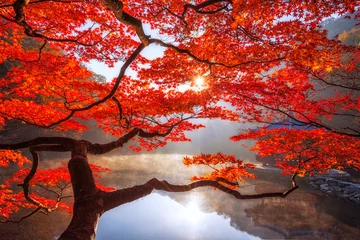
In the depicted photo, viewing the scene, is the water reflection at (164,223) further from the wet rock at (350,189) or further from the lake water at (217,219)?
the wet rock at (350,189)

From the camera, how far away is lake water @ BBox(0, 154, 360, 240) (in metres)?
9.39

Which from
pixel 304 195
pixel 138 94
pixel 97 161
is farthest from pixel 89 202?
pixel 97 161

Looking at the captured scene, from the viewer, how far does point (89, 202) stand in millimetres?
2506

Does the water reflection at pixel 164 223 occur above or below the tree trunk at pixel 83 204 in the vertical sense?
below

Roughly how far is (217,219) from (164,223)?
316 centimetres

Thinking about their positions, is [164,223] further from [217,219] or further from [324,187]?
[324,187]

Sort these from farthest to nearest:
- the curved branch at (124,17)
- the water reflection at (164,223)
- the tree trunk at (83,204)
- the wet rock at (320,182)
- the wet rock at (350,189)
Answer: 1. the wet rock at (320,182)
2. the wet rock at (350,189)
3. the water reflection at (164,223)
4. the curved branch at (124,17)
5. the tree trunk at (83,204)

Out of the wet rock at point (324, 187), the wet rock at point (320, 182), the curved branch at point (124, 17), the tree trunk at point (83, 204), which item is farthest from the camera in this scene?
the wet rock at point (320, 182)

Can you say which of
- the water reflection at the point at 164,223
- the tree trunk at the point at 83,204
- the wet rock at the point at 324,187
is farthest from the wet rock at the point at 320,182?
the tree trunk at the point at 83,204

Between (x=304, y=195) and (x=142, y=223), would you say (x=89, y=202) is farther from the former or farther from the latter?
(x=304, y=195)

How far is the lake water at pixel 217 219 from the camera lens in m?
9.39

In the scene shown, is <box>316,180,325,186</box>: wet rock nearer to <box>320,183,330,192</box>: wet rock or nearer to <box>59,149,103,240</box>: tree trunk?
<box>320,183,330,192</box>: wet rock

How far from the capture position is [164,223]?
11.7m

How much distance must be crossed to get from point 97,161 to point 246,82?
19933mm
